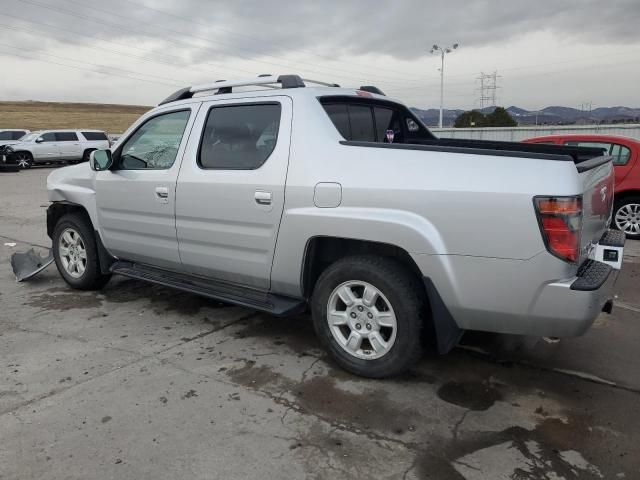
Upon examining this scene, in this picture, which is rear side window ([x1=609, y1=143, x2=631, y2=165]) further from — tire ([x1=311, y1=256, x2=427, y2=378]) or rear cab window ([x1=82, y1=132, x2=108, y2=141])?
rear cab window ([x1=82, y1=132, x2=108, y2=141])

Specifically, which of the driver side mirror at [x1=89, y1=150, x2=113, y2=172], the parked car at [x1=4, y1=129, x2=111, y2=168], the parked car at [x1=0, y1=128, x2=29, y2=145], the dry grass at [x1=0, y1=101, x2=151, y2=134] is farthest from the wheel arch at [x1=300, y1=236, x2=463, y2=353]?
the dry grass at [x1=0, y1=101, x2=151, y2=134]

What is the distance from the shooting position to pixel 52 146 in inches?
1012

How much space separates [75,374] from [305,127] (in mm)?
2283

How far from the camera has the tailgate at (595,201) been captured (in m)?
3.01

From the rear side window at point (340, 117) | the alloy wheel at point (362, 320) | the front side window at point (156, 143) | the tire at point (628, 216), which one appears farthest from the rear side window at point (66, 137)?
the alloy wheel at point (362, 320)

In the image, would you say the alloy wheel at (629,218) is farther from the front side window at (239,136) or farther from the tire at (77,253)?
the tire at (77,253)

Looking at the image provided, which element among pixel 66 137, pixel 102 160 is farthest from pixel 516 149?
pixel 66 137

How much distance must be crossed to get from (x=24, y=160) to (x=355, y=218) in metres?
26.0

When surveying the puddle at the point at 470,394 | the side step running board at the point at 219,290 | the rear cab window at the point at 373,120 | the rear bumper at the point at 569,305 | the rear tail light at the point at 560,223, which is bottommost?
the puddle at the point at 470,394

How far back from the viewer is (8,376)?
3670 millimetres

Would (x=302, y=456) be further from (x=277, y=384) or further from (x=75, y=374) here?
(x=75, y=374)

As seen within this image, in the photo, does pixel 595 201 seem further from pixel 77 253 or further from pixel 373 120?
pixel 77 253

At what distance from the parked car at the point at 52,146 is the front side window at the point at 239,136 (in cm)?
2283

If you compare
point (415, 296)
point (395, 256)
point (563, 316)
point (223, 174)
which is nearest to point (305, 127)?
point (223, 174)
